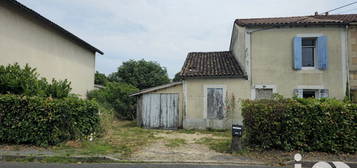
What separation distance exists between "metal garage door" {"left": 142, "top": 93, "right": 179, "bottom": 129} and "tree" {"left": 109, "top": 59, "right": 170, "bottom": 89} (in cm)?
1299

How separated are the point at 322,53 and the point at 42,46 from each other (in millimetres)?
14406

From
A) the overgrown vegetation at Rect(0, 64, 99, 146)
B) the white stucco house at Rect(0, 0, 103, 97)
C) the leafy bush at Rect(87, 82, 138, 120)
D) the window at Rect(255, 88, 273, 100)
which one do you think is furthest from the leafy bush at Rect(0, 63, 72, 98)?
the window at Rect(255, 88, 273, 100)

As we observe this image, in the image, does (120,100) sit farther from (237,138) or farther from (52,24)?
(237,138)

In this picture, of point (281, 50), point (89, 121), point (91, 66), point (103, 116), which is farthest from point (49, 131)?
point (281, 50)

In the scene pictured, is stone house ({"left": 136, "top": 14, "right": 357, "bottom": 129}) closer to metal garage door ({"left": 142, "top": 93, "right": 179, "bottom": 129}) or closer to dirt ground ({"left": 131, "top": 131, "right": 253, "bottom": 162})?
metal garage door ({"left": 142, "top": 93, "right": 179, "bottom": 129})

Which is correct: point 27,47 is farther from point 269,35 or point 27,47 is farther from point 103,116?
point 269,35

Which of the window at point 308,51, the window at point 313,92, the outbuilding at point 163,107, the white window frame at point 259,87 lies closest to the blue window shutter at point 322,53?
the window at point 308,51

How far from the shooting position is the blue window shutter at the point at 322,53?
33.3 ft

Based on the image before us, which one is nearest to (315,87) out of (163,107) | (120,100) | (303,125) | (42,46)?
(303,125)

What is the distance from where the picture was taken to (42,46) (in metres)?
10.6

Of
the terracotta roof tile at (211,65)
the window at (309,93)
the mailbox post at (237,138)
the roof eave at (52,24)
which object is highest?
the roof eave at (52,24)

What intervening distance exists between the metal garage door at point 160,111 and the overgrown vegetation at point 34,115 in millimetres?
4959

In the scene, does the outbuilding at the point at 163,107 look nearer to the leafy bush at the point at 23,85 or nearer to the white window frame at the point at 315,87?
the leafy bush at the point at 23,85

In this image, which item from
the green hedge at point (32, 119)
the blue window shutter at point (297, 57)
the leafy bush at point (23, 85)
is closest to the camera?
the green hedge at point (32, 119)
